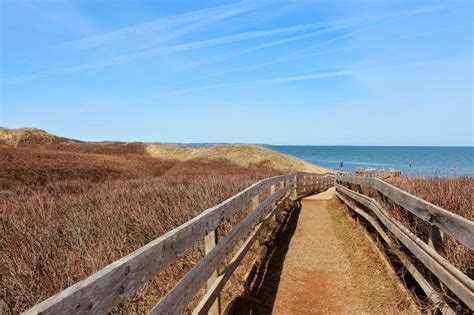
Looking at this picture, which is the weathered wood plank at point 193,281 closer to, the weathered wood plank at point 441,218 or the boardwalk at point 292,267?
the boardwalk at point 292,267

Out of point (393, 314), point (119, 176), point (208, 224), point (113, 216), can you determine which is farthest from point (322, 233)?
point (119, 176)

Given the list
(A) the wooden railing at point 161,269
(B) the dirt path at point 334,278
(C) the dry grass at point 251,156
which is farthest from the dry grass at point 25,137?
(A) the wooden railing at point 161,269

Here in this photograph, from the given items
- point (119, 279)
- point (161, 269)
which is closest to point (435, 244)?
point (161, 269)

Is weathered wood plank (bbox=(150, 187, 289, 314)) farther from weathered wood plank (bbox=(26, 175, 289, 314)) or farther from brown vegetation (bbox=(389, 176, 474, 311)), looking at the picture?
brown vegetation (bbox=(389, 176, 474, 311))

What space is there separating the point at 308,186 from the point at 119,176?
1116 cm

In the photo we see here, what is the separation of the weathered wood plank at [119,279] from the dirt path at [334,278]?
2.59 m

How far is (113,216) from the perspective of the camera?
278 inches

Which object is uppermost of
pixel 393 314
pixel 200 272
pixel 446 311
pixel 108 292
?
pixel 108 292

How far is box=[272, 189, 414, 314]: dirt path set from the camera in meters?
4.76

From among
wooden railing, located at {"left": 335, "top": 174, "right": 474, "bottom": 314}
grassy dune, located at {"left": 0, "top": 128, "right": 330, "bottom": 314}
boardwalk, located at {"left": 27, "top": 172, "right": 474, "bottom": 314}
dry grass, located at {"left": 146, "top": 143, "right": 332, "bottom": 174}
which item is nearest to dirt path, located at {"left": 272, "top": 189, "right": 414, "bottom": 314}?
boardwalk, located at {"left": 27, "top": 172, "right": 474, "bottom": 314}

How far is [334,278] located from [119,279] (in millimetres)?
4696

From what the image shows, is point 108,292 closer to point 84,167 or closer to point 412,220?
point 412,220

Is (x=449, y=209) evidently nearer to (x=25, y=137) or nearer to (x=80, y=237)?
(x=80, y=237)

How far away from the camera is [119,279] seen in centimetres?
188
